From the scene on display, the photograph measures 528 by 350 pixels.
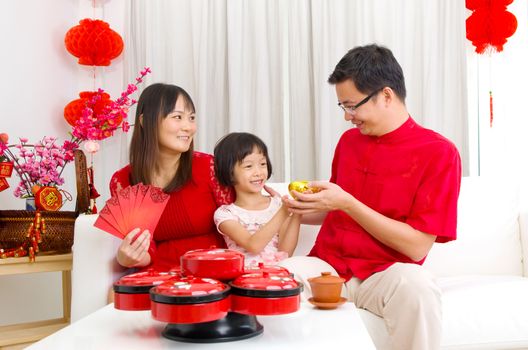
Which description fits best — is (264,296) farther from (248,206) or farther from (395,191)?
(248,206)

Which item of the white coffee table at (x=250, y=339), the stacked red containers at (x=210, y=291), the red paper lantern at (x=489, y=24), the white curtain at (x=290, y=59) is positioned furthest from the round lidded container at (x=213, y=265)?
the red paper lantern at (x=489, y=24)

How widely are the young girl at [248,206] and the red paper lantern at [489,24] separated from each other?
1689 mm

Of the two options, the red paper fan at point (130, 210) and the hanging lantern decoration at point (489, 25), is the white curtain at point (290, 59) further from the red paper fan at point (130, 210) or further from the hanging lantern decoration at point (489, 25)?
the red paper fan at point (130, 210)

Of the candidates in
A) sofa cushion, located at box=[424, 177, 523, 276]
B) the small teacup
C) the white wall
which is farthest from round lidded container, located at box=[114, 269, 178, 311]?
the white wall

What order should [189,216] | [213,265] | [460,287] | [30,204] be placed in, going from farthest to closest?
[30,204]
[189,216]
[460,287]
[213,265]

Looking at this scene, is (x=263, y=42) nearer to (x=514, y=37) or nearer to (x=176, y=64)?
(x=176, y=64)

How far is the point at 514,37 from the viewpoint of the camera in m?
3.37

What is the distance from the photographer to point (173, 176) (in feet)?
7.04

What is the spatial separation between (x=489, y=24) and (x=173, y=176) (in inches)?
77.9

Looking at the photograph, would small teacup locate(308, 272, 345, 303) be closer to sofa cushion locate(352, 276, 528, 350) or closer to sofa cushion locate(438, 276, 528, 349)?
sofa cushion locate(352, 276, 528, 350)

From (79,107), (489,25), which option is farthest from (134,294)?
(489,25)

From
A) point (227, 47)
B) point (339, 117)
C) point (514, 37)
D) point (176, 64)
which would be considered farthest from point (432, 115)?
point (176, 64)

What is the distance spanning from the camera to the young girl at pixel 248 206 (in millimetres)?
2018

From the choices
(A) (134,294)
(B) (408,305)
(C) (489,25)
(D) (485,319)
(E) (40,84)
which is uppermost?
(C) (489,25)
